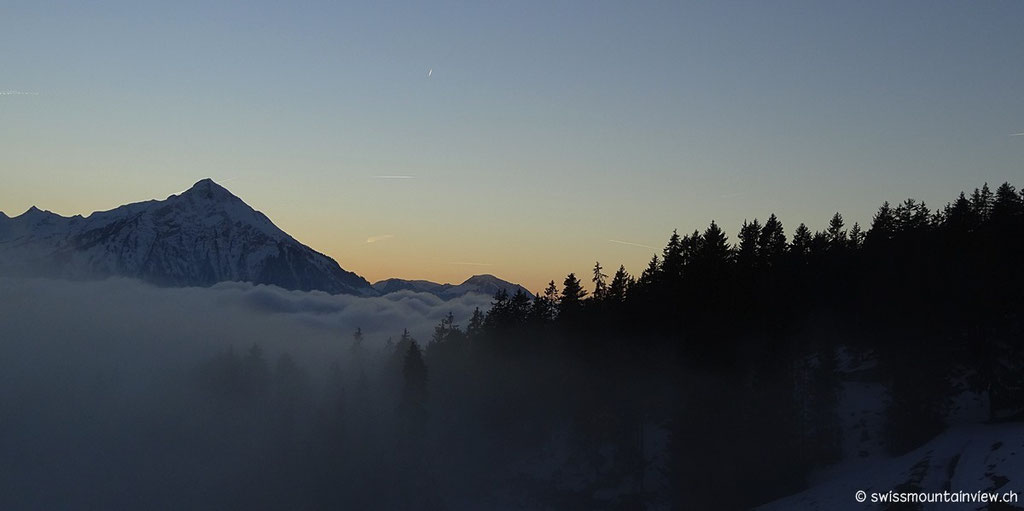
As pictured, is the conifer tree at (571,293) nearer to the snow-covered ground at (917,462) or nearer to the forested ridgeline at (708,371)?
the forested ridgeline at (708,371)

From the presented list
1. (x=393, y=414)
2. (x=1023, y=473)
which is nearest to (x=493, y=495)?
(x=393, y=414)

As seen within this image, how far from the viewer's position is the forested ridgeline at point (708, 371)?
55531 mm

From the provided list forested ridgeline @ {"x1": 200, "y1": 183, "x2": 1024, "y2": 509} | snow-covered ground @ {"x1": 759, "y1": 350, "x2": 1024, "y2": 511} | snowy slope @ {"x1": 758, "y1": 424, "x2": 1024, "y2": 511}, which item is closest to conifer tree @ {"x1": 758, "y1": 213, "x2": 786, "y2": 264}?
forested ridgeline @ {"x1": 200, "y1": 183, "x2": 1024, "y2": 509}

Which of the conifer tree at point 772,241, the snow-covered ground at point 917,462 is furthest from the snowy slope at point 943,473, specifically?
the conifer tree at point 772,241

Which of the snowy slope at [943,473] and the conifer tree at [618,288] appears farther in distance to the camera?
the conifer tree at [618,288]

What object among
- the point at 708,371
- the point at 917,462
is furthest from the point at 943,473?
the point at 708,371

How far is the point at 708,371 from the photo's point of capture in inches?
2453

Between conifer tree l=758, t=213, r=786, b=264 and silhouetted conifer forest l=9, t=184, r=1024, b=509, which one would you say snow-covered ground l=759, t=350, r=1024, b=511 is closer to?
silhouetted conifer forest l=9, t=184, r=1024, b=509

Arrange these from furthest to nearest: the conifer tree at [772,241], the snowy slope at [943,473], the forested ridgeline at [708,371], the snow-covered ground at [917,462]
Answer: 1. the conifer tree at [772,241]
2. the forested ridgeline at [708,371]
3. the snow-covered ground at [917,462]
4. the snowy slope at [943,473]

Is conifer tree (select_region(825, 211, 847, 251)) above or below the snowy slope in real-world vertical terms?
above

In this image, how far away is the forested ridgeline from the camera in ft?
182

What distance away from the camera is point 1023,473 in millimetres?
39094

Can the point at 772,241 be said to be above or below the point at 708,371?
above

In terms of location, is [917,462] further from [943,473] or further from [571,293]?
[571,293]
